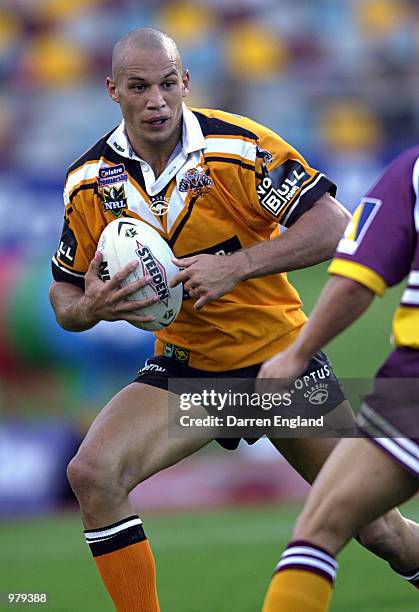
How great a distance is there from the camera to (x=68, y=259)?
208 inches

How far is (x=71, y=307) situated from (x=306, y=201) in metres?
1.09

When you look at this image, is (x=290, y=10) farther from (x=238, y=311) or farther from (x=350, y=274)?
(x=350, y=274)

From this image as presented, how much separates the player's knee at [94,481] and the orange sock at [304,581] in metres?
1.28

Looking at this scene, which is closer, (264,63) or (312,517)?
(312,517)

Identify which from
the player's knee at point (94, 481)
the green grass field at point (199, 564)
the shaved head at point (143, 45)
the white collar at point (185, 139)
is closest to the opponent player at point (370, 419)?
the player's knee at point (94, 481)

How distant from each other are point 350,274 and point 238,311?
1.61 metres

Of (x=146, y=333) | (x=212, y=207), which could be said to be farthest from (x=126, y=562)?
(x=146, y=333)

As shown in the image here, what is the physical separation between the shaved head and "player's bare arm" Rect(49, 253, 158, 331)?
84cm

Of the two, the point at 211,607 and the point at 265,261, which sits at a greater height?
the point at 265,261

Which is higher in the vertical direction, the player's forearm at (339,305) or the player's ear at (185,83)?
the player's ear at (185,83)

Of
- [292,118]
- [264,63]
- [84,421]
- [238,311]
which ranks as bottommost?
[84,421]

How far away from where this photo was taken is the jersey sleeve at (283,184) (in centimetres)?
500

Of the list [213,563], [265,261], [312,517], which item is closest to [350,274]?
[312,517]

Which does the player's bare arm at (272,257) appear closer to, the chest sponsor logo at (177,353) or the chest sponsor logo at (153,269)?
the chest sponsor logo at (153,269)
